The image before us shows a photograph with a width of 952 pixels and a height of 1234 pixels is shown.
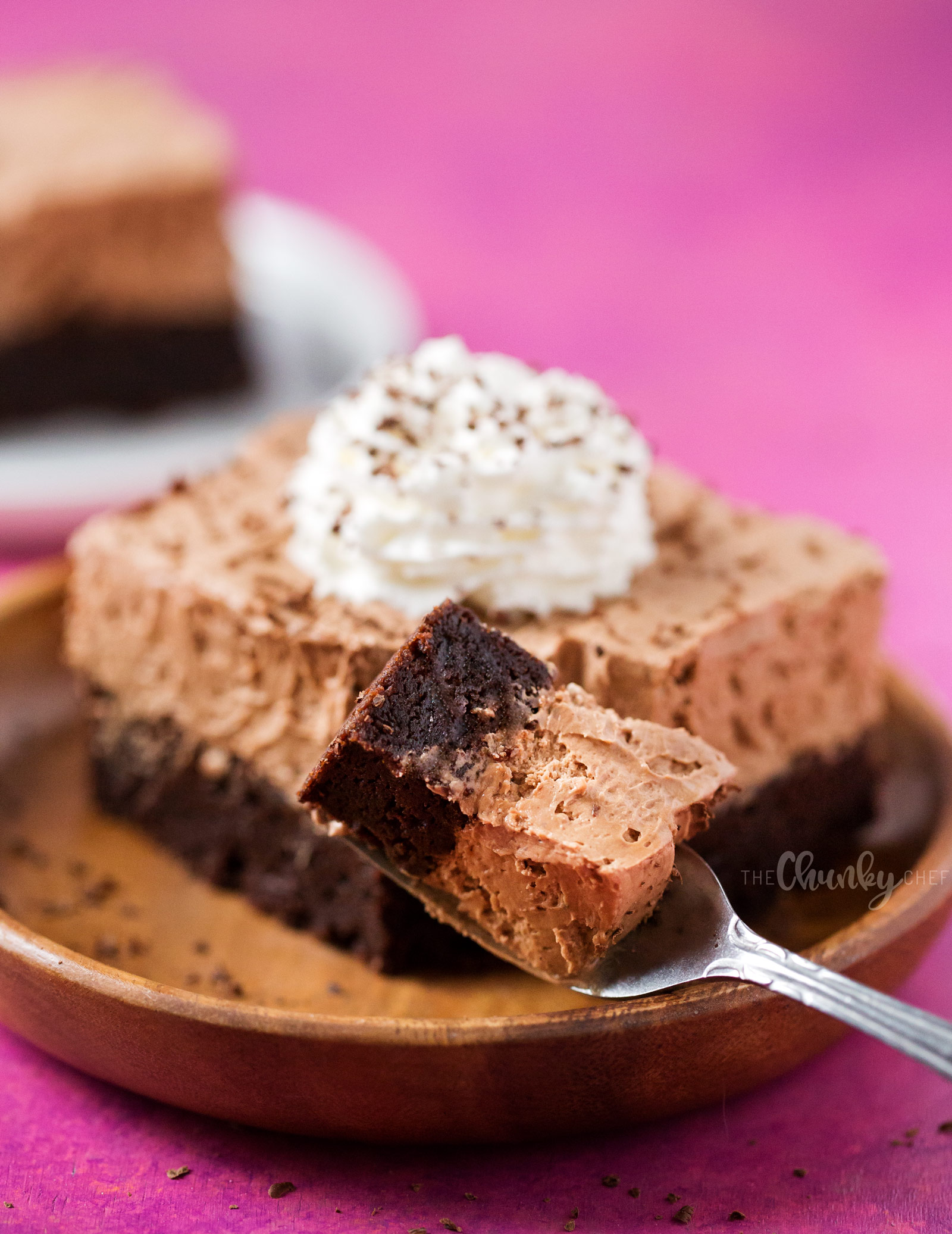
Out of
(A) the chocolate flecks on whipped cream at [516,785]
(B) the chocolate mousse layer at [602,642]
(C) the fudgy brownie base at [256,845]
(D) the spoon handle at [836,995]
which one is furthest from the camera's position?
(C) the fudgy brownie base at [256,845]

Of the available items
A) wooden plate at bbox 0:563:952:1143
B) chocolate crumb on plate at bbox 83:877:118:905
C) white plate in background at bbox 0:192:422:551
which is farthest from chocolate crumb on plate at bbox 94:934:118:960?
white plate in background at bbox 0:192:422:551

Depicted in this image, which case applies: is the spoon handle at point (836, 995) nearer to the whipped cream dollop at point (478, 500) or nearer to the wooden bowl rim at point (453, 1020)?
the wooden bowl rim at point (453, 1020)

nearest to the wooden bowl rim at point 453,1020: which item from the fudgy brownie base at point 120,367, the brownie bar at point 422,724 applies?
the brownie bar at point 422,724

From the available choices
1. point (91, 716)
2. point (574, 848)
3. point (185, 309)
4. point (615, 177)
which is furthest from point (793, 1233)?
point (615, 177)

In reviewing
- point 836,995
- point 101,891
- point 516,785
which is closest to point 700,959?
point 836,995

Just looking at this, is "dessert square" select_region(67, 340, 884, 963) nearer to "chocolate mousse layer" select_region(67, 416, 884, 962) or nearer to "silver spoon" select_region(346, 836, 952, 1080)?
"chocolate mousse layer" select_region(67, 416, 884, 962)
